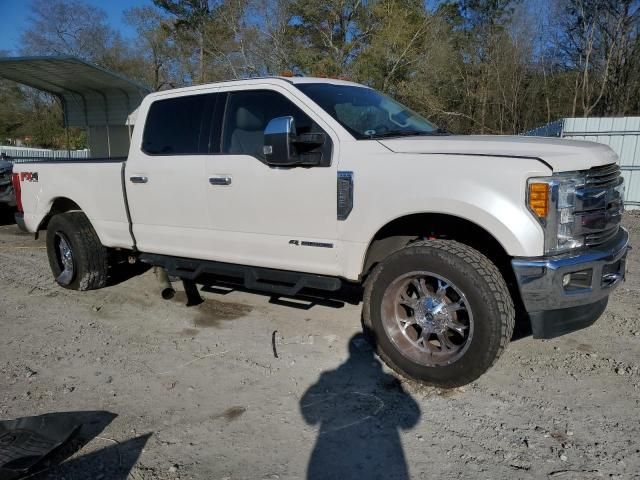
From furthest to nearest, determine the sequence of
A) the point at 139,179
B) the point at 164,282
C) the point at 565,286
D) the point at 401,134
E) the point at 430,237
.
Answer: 1. the point at 164,282
2. the point at 139,179
3. the point at 401,134
4. the point at 430,237
5. the point at 565,286

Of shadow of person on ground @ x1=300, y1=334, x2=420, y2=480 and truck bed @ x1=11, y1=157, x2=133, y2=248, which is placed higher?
truck bed @ x1=11, y1=157, x2=133, y2=248

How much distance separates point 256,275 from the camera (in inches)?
170

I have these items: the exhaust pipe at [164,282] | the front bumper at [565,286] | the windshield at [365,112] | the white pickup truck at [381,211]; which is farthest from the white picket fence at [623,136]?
the exhaust pipe at [164,282]

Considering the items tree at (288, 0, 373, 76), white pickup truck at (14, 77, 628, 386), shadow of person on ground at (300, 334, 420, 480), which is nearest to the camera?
shadow of person on ground at (300, 334, 420, 480)

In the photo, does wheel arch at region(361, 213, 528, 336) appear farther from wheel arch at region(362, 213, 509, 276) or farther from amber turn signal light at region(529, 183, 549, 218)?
amber turn signal light at region(529, 183, 549, 218)

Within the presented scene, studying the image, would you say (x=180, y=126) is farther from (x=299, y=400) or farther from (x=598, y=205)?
(x=598, y=205)

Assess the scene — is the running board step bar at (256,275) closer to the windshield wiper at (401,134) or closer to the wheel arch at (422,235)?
the wheel arch at (422,235)

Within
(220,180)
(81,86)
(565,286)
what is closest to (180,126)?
(220,180)

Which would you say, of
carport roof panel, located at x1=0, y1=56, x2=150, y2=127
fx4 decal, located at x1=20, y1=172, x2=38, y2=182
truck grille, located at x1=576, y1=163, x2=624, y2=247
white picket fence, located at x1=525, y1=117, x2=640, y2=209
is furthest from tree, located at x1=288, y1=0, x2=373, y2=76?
truck grille, located at x1=576, y1=163, x2=624, y2=247

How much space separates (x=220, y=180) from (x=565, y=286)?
2.70m

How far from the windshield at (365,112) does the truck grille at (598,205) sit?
1404 mm

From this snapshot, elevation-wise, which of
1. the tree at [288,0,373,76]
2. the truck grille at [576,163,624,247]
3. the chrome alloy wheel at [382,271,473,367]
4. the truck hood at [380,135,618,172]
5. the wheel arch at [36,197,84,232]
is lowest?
the chrome alloy wheel at [382,271,473,367]

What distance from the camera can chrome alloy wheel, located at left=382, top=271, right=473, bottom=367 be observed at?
337 centimetres

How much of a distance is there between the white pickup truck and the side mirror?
0.01 metres
